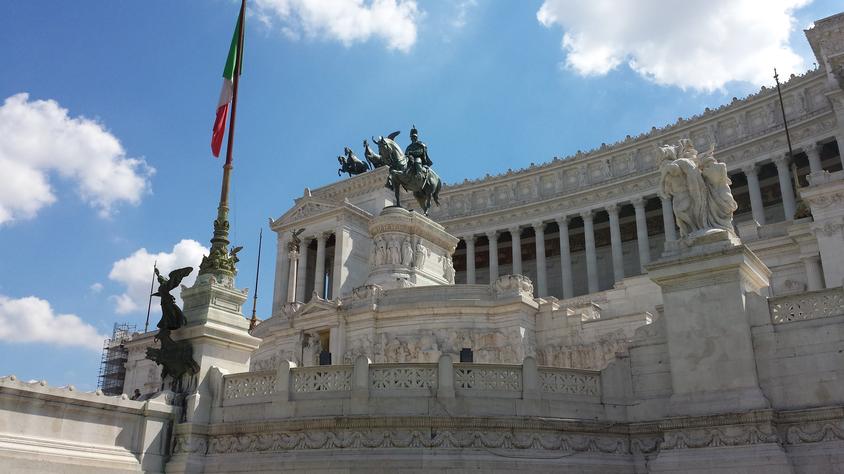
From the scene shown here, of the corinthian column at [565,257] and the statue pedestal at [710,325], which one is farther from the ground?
the corinthian column at [565,257]

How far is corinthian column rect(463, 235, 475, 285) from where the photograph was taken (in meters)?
77.3

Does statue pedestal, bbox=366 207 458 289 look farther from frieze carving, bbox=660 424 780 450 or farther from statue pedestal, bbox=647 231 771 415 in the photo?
frieze carving, bbox=660 424 780 450

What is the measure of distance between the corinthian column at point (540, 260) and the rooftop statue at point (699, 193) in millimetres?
54782

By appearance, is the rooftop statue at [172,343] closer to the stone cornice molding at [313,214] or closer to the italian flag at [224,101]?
the italian flag at [224,101]

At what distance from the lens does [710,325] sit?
1605cm

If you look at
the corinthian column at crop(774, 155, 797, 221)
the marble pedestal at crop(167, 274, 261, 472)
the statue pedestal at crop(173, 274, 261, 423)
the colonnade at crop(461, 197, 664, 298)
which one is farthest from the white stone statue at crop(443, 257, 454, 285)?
the corinthian column at crop(774, 155, 797, 221)

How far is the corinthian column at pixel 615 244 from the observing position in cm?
6788

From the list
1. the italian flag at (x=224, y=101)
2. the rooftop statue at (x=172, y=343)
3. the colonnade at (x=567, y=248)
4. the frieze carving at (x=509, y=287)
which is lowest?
the rooftop statue at (x=172, y=343)

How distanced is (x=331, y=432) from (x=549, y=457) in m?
4.55

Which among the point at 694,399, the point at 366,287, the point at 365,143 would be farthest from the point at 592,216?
the point at 694,399

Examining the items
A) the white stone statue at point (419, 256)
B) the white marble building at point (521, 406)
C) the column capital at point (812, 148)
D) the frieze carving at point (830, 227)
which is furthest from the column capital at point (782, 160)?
the white marble building at point (521, 406)

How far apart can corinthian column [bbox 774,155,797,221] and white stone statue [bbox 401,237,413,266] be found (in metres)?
33.6

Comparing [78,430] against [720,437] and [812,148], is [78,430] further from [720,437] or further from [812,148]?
[812,148]

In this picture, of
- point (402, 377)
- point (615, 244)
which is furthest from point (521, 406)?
point (615, 244)
